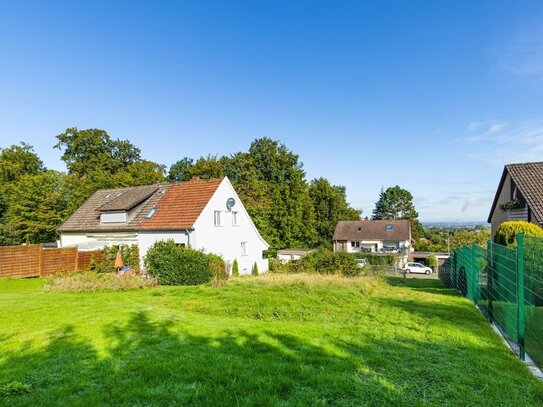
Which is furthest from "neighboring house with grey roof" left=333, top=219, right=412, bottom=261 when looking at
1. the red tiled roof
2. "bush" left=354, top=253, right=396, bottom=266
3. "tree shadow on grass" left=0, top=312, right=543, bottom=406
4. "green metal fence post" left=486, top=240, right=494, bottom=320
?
"tree shadow on grass" left=0, top=312, right=543, bottom=406

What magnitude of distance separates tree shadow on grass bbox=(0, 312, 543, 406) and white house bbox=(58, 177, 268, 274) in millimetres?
16006

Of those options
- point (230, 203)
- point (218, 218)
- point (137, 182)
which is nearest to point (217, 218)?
point (218, 218)

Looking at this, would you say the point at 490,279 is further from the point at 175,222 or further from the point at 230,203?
the point at 230,203

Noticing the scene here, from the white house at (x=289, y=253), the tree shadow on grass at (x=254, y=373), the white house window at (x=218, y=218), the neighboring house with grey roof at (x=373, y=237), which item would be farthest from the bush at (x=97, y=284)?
the neighboring house with grey roof at (x=373, y=237)

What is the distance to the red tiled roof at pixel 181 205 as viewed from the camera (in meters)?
21.7

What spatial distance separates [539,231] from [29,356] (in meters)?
16.5

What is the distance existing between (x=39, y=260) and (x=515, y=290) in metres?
23.0

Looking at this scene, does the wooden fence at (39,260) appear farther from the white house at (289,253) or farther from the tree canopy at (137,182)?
the white house at (289,253)

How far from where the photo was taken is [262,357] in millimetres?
4902

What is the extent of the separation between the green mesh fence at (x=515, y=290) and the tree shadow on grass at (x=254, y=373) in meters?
0.94

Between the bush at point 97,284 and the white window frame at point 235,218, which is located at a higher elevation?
the white window frame at point 235,218

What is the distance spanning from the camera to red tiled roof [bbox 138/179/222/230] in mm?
21703

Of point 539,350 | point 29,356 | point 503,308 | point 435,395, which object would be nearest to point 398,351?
point 435,395

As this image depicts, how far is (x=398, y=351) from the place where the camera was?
5098 millimetres
